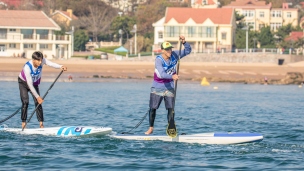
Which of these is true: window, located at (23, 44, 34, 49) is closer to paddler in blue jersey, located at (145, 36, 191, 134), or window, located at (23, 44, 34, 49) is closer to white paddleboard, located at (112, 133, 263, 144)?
paddler in blue jersey, located at (145, 36, 191, 134)

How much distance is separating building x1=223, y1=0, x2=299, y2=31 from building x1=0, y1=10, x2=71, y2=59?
115ft

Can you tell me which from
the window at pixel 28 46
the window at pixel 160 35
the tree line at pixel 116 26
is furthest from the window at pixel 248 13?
the window at pixel 28 46

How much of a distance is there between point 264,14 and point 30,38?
136 ft

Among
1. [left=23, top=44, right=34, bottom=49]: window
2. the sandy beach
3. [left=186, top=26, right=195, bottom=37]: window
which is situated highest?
[left=186, top=26, right=195, bottom=37]: window

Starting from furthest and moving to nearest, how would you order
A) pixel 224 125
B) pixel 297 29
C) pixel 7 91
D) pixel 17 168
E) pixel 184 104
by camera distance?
pixel 297 29 → pixel 7 91 → pixel 184 104 → pixel 224 125 → pixel 17 168

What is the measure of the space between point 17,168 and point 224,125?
9.29 m

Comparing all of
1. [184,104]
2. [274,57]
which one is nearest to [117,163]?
[184,104]

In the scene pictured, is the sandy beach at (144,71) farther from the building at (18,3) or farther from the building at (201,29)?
the building at (18,3)

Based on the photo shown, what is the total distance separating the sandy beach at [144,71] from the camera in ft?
175

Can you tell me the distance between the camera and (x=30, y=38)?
78.4m

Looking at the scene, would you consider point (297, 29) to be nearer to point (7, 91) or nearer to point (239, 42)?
point (239, 42)

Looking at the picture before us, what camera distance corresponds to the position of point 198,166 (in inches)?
519

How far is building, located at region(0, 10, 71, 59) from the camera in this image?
254 feet

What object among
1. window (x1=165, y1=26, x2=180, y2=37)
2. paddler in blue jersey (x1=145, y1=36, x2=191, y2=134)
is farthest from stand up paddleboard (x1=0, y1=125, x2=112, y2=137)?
window (x1=165, y1=26, x2=180, y2=37)
